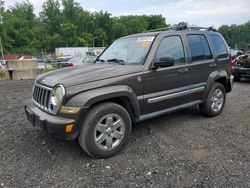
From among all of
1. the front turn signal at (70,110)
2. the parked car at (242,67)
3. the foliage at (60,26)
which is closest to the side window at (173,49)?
the front turn signal at (70,110)

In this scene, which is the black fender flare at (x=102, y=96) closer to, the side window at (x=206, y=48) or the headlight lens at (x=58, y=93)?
the headlight lens at (x=58, y=93)

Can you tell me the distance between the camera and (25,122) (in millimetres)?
5090

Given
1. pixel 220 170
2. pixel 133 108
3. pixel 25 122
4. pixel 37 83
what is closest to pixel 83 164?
pixel 133 108

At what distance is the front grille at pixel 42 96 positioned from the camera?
11.3 ft

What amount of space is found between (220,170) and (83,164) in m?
1.83

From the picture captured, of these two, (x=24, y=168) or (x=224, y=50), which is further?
(x=224, y=50)

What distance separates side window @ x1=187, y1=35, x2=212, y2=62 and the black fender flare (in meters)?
1.71

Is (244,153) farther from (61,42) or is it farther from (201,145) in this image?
(61,42)

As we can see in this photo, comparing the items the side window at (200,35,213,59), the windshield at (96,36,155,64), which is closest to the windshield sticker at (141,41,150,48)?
the windshield at (96,36,155,64)

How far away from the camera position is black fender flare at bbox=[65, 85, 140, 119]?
10.5 feet

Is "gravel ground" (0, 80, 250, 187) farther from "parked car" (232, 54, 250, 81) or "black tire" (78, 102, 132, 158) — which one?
"parked car" (232, 54, 250, 81)

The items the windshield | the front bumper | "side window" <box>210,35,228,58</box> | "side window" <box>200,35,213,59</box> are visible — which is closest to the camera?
the front bumper

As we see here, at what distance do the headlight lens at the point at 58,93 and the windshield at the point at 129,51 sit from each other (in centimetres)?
131

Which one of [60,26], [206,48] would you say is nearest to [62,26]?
[60,26]
